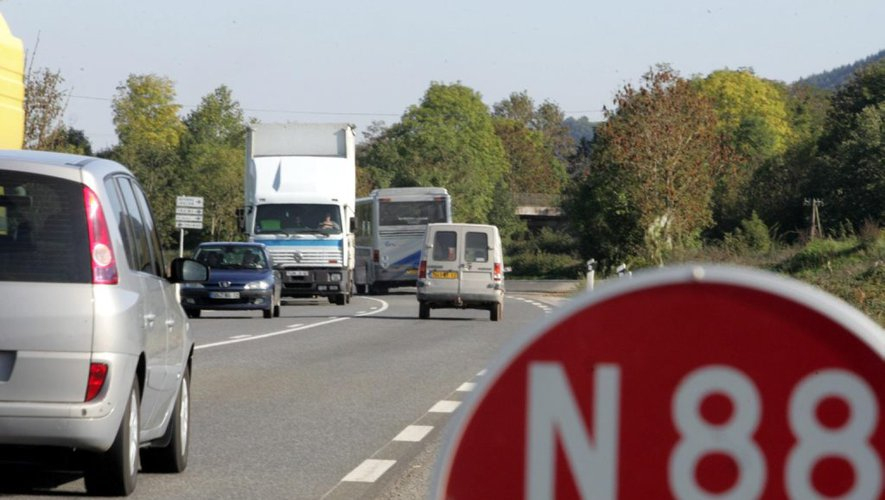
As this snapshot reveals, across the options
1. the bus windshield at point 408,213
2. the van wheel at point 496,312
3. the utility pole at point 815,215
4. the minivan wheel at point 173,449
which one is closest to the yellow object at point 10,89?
the minivan wheel at point 173,449

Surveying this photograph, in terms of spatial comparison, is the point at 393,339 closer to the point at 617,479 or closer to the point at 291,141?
the point at 291,141

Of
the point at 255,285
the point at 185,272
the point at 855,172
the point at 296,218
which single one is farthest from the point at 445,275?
the point at 855,172

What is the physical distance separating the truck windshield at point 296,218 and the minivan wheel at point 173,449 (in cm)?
3013

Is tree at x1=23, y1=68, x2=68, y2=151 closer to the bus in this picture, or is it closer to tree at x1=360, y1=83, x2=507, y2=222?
the bus

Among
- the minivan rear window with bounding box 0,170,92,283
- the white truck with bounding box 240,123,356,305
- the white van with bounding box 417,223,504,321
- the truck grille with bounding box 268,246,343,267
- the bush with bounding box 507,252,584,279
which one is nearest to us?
the minivan rear window with bounding box 0,170,92,283

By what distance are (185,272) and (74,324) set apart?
1.96 meters

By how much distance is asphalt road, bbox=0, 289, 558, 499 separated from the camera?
8.77 meters

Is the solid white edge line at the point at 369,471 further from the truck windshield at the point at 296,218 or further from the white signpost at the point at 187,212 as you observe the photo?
the white signpost at the point at 187,212

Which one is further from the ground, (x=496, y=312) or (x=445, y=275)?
(x=445, y=275)

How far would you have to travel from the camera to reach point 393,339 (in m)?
24.8

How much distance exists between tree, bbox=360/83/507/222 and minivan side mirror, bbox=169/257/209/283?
349 feet

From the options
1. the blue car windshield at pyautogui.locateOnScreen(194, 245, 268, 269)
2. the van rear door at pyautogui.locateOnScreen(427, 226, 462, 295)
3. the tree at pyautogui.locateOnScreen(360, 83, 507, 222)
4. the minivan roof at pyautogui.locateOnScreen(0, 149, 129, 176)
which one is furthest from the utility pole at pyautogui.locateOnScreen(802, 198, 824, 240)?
the minivan roof at pyautogui.locateOnScreen(0, 149, 129, 176)

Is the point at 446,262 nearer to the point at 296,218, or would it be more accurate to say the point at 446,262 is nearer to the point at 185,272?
the point at 296,218

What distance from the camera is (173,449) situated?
9.09 metres
